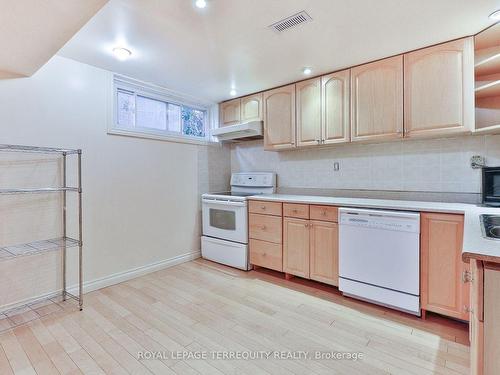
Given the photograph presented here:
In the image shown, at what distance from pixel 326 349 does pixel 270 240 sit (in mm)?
1335

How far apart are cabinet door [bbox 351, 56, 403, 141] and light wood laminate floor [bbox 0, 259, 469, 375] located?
1563mm

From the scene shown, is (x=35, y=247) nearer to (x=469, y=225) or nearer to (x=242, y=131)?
(x=242, y=131)

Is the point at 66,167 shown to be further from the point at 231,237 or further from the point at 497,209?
the point at 497,209

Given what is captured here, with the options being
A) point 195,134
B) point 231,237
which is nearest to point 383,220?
point 231,237

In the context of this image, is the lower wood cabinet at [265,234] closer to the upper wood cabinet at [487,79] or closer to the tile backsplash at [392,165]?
the tile backsplash at [392,165]

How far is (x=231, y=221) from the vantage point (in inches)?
129

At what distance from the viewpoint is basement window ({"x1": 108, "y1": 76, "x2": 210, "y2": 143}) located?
289 cm

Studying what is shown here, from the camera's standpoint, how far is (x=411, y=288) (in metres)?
2.06

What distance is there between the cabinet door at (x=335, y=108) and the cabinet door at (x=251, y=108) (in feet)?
2.84

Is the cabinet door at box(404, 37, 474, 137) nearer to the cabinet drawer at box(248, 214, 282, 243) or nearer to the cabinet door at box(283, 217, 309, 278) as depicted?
the cabinet door at box(283, 217, 309, 278)

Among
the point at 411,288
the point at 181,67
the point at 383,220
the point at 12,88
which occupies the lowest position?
the point at 411,288

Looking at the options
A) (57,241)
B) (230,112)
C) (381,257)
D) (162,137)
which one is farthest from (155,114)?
(381,257)

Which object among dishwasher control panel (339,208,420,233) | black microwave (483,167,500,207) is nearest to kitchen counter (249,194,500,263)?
dishwasher control panel (339,208,420,233)

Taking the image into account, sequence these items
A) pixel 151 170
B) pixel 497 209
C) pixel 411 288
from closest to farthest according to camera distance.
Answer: pixel 497 209
pixel 411 288
pixel 151 170
